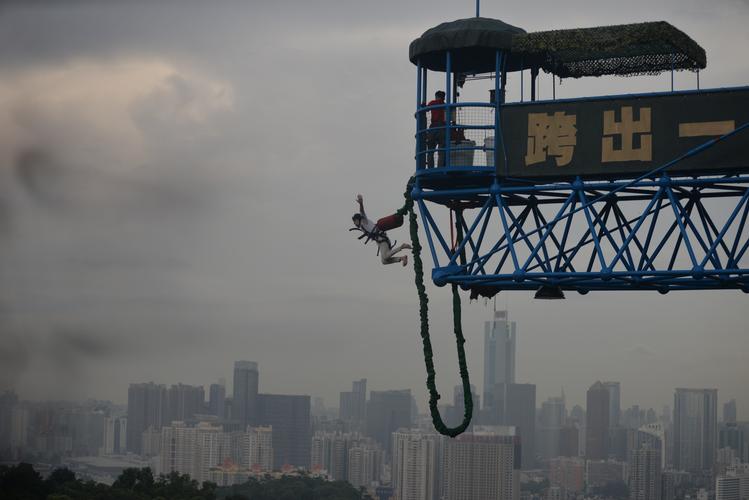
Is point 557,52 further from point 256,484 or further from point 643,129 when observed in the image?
point 256,484

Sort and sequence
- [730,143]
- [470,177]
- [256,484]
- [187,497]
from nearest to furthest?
[730,143], [470,177], [187,497], [256,484]

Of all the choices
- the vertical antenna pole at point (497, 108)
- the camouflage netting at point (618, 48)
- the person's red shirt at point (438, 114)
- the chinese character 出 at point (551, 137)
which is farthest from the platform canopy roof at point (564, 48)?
the chinese character 出 at point (551, 137)

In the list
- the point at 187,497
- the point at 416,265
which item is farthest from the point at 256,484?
the point at 416,265

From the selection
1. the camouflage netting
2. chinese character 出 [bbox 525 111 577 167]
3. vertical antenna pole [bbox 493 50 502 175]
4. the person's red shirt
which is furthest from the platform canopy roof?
chinese character 出 [bbox 525 111 577 167]

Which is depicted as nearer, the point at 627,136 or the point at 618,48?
the point at 627,136

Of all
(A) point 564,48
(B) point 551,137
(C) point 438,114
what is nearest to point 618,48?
(A) point 564,48

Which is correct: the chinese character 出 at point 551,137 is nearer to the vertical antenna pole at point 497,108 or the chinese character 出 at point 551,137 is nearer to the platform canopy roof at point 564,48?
the vertical antenna pole at point 497,108

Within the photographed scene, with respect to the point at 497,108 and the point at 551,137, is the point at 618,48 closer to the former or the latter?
the point at 551,137

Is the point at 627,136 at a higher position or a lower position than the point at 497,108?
lower
